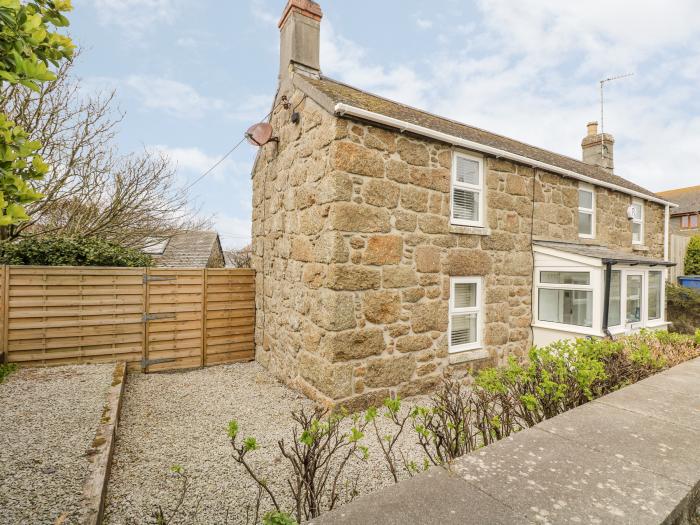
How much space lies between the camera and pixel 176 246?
1758 centimetres

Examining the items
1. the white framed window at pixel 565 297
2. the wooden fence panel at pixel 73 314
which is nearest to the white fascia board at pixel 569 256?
the white framed window at pixel 565 297

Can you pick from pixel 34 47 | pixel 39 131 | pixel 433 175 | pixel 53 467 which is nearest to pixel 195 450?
pixel 53 467

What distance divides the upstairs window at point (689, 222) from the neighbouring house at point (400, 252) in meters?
26.8

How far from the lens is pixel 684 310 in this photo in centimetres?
1155

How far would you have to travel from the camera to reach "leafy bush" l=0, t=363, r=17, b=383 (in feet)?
18.3

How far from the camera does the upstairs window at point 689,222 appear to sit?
90.7 ft

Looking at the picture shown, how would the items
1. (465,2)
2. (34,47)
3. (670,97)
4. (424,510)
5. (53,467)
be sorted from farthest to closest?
(670,97) → (465,2) → (53,467) → (34,47) → (424,510)

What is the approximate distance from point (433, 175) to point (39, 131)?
9.69 metres

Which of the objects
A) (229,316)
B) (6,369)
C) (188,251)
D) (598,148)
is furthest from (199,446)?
(598,148)

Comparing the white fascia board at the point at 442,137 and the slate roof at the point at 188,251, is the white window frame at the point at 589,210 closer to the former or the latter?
the white fascia board at the point at 442,137

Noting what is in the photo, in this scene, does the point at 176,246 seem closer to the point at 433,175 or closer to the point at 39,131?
the point at 39,131

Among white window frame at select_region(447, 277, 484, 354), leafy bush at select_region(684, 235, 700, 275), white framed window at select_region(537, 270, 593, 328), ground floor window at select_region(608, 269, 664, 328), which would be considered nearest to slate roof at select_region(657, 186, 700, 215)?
leafy bush at select_region(684, 235, 700, 275)

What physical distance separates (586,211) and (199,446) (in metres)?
9.62

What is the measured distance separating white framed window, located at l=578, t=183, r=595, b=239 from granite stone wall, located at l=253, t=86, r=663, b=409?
1.79 m
